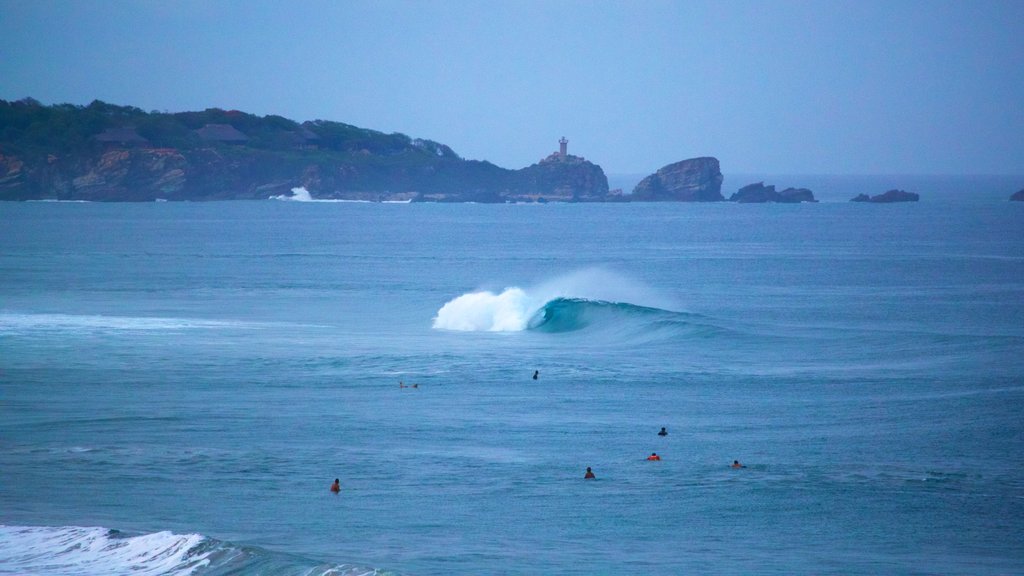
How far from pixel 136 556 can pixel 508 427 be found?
9.56 m

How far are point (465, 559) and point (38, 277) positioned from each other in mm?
48859

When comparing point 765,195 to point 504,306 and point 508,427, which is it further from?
point 508,427

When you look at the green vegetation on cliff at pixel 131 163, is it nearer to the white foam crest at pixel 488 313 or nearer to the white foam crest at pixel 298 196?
the white foam crest at pixel 298 196

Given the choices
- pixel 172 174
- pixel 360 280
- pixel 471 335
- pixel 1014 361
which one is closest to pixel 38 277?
pixel 360 280

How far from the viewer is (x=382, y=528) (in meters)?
16.8

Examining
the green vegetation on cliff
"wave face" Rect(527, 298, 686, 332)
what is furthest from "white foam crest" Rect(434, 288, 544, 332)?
the green vegetation on cliff

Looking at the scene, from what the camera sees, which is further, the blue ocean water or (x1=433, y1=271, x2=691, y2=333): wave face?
(x1=433, y1=271, x2=691, y2=333): wave face

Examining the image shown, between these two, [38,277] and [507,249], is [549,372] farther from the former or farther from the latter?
[507,249]

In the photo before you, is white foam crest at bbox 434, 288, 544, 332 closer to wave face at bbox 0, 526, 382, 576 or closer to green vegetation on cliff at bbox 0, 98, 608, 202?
wave face at bbox 0, 526, 382, 576

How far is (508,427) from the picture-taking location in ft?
76.9

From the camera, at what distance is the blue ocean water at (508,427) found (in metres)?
16.2

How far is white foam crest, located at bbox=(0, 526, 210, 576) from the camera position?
14.9 meters

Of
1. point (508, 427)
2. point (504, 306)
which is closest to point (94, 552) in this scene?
point (508, 427)

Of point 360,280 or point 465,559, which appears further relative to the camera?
point 360,280
